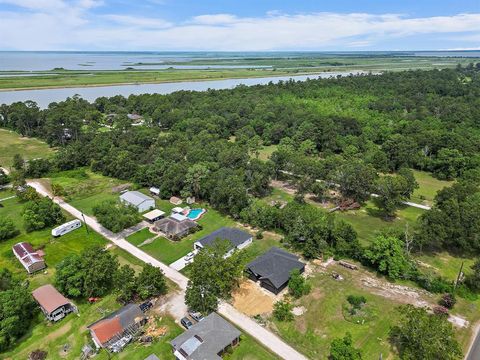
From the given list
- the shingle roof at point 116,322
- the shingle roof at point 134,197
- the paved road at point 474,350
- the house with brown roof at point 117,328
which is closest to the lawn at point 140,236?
the shingle roof at point 134,197

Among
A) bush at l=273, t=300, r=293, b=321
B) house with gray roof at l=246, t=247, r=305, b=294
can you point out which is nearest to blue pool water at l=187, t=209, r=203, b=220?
house with gray roof at l=246, t=247, r=305, b=294

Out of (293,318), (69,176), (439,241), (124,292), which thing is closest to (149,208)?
(124,292)

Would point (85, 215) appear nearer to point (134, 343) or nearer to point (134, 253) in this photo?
point (134, 253)

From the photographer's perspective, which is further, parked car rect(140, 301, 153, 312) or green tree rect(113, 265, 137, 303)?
green tree rect(113, 265, 137, 303)

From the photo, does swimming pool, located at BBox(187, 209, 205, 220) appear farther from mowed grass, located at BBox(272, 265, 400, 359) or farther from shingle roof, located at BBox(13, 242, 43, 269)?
mowed grass, located at BBox(272, 265, 400, 359)

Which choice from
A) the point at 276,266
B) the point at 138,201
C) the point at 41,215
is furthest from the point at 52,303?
the point at 138,201

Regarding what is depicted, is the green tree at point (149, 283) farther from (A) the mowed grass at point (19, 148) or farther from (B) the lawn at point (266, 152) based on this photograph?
(A) the mowed grass at point (19, 148)
